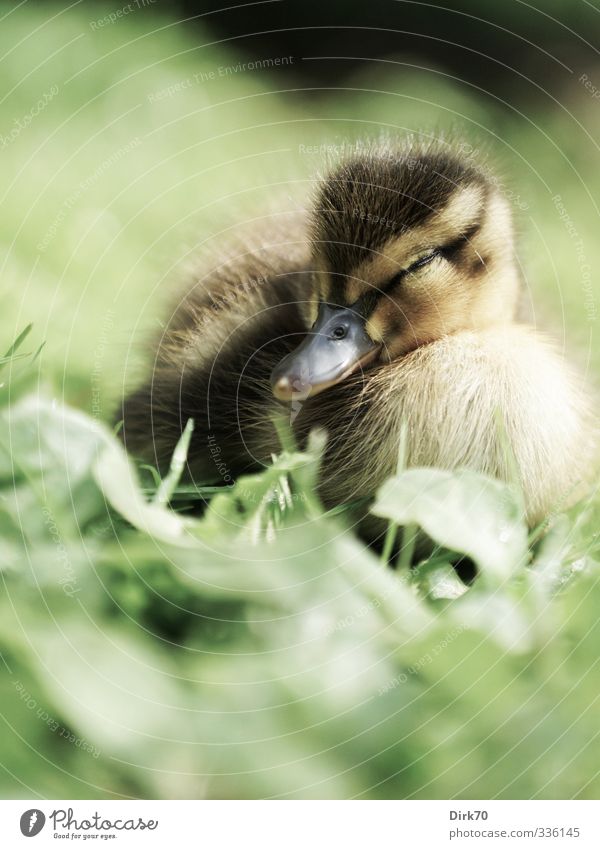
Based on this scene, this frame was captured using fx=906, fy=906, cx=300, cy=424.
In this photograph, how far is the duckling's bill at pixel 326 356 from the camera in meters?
0.81

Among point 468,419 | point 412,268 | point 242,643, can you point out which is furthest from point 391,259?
point 242,643

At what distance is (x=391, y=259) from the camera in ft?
2.79

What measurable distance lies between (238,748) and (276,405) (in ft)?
1.24

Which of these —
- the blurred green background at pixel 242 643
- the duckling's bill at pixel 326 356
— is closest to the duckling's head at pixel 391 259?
the duckling's bill at pixel 326 356

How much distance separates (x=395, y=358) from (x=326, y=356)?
0.10 meters

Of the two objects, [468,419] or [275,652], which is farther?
[468,419]

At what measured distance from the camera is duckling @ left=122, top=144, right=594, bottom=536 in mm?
840

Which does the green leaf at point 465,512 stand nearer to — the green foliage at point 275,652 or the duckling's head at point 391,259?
the green foliage at point 275,652

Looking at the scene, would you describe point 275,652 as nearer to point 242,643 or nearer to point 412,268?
point 242,643

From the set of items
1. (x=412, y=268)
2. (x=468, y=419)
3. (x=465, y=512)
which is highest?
(x=412, y=268)

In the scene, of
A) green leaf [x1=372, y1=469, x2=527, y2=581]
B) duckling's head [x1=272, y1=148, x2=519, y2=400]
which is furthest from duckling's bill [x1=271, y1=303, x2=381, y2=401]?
green leaf [x1=372, y1=469, x2=527, y2=581]

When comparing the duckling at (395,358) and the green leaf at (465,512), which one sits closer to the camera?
the green leaf at (465,512)

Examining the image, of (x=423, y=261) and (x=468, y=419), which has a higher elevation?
(x=423, y=261)

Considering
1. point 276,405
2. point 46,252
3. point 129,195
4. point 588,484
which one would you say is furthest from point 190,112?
point 588,484
